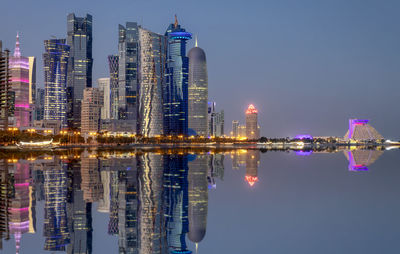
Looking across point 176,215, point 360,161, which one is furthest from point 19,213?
point 360,161

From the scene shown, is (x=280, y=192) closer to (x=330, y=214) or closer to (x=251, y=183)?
(x=251, y=183)

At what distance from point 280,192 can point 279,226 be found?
48.8ft

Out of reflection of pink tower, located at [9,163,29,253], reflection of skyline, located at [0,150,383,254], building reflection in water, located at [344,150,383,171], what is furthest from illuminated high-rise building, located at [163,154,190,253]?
building reflection in water, located at [344,150,383,171]

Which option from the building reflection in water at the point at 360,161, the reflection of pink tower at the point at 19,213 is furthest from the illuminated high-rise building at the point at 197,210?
the building reflection in water at the point at 360,161

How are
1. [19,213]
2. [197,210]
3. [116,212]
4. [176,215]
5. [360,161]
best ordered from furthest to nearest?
[360,161], [197,210], [116,212], [19,213], [176,215]

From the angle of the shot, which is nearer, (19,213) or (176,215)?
(176,215)

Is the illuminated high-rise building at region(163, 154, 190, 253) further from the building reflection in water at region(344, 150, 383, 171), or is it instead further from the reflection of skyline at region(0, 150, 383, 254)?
the building reflection in water at region(344, 150, 383, 171)

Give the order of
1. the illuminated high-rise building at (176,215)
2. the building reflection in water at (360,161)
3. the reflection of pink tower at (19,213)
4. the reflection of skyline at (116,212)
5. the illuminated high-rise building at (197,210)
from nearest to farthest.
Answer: the illuminated high-rise building at (176,215) → the reflection of skyline at (116,212) → the reflection of pink tower at (19,213) → the illuminated high-rise building at (197,210) → the building reflection in water at (360,161)

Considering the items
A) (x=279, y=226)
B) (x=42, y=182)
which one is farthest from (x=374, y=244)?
(x=42, y=182)

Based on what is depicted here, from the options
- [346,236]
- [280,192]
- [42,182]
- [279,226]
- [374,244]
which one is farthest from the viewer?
[42,182]

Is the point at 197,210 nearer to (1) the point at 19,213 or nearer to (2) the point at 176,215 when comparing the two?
(2) the point at 176,215

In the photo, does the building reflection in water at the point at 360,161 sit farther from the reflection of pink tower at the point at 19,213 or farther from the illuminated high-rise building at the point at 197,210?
the reflection of pink tower at the point at 19,213

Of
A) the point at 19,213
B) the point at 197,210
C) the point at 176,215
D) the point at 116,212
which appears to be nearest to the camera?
the point at 176,215

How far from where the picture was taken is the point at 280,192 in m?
38.0
